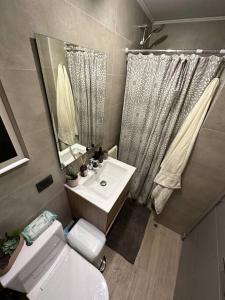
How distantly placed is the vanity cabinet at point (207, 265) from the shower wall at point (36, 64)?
1226 millimetres

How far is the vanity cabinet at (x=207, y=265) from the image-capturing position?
0.80m

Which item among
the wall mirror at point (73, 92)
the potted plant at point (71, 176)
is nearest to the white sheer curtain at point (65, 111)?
the wall mirror at point (73, 92)

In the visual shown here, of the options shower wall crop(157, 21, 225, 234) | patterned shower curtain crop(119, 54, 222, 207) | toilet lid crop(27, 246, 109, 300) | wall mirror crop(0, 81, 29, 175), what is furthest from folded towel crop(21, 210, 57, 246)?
shower wall crop(157, 21, 225, 234)

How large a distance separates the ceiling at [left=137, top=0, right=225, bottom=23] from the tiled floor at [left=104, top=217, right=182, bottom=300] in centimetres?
259

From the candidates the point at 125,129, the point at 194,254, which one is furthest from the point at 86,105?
the point at 194,254

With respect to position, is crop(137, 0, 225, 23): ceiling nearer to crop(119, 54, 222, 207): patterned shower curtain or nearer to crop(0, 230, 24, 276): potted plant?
crop(119, 54, 222, 207): patterned shower curtain

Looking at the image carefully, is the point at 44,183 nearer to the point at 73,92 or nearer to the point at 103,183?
the point at 103,183

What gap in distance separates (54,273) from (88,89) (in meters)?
1.53

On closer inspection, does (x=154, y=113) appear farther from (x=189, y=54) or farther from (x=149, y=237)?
(x=149, y=237)

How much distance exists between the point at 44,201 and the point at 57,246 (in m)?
0.38

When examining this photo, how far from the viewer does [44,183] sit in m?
0.94

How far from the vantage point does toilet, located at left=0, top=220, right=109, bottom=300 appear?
811mm

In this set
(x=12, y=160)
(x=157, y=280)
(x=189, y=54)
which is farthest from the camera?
(x=157, y=280)

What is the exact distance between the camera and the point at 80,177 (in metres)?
1.27
